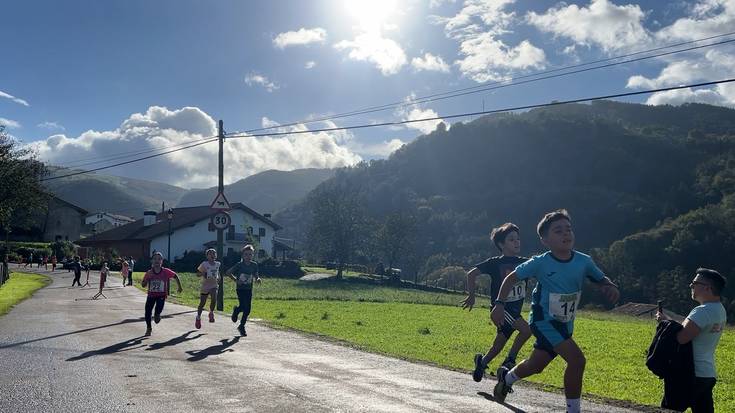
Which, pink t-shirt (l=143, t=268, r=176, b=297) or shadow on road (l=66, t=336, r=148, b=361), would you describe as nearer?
shadow on road (l=66, t=336, r=148, b=361)

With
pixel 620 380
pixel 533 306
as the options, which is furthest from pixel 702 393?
pixel 620 380

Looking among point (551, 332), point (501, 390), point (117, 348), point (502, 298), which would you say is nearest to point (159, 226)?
point (117, 348)

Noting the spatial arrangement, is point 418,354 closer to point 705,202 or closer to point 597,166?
point 705,202

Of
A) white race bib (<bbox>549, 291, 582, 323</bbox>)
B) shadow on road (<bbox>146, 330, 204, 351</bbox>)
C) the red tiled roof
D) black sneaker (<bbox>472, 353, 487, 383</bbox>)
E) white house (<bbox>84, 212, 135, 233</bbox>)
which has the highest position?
white house (<bbox>84, 212, 135, 233</bbox>)

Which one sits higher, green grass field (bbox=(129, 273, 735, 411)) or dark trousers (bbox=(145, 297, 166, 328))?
dark trousers (bbox=(145, 297, 166, 328))

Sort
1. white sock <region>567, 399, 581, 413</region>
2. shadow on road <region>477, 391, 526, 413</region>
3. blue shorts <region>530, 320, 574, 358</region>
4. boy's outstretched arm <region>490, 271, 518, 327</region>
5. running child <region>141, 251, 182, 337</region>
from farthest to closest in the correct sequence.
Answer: running child <region>141, 251, 182, 337</region> < shadow on road <region>477, 391, 526, 413</region> < boy's outstretched arm <region>490, 271, 518, 327</region> < blue shorts <region>530, 320, 574, 358</region> < white sock <region>567, 399, 581, 413</region>

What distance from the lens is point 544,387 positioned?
25.6 ft

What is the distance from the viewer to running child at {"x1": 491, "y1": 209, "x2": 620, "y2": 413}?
18.3ft

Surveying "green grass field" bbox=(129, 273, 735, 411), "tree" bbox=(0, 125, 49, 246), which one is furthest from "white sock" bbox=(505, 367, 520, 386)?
"tree" bbox=(0, 125, 49, 246)

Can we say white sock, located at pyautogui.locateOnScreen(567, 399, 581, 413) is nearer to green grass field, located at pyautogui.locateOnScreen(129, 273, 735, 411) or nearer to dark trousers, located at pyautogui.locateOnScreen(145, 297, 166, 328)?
green grass field, located at pyautogui.locateOnScreen(129, 273, 735, 411)

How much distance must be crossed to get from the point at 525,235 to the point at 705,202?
4400cm

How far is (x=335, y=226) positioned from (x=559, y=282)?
8001 centimetres

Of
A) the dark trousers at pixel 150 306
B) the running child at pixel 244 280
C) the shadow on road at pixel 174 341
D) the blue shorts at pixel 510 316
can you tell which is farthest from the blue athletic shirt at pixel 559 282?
the dark trousers at pixel 150 306

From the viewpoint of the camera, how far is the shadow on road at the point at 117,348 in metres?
9.62
